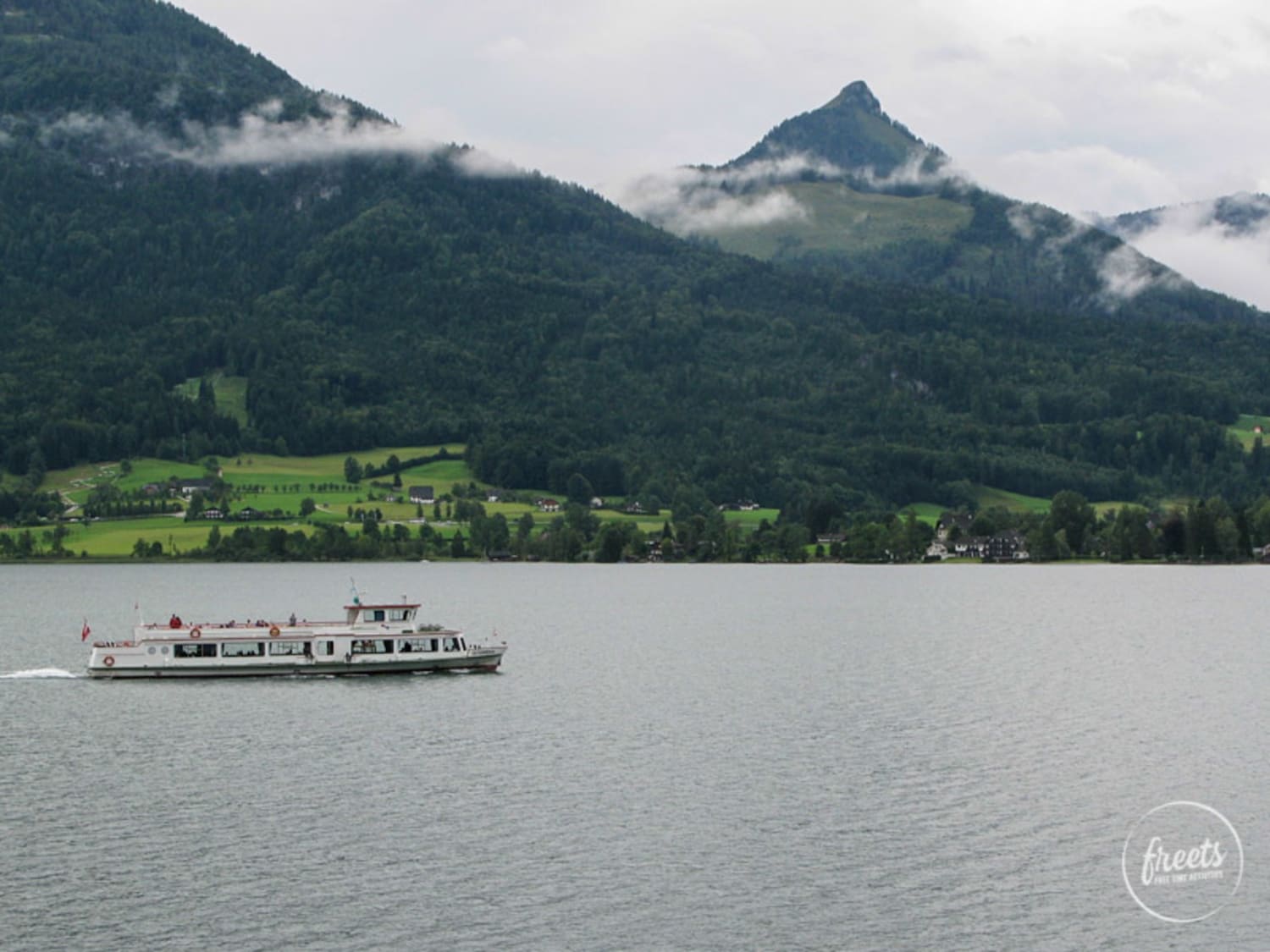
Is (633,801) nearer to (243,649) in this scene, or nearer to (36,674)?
(243,649)

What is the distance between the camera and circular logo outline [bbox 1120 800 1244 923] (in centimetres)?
5050

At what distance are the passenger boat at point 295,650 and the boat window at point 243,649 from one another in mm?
58

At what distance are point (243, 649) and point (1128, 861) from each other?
2757 inches

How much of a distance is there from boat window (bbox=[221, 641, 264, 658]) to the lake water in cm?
381

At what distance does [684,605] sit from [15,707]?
316ft

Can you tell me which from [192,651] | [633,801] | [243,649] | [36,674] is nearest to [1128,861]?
[633,801]

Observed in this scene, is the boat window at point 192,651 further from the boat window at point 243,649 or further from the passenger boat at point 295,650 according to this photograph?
the boat window at point 243,649

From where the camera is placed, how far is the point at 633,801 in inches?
2603

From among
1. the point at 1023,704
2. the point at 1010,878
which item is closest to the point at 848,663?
the point at 1023,704

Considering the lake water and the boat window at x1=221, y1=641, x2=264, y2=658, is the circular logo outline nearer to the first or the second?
the lake water

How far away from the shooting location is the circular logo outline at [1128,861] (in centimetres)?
5050

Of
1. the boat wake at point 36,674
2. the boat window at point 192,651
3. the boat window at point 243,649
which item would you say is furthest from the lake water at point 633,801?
the boat window at point 243,649

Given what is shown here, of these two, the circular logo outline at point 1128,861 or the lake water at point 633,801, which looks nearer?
the lake water at point 633,801

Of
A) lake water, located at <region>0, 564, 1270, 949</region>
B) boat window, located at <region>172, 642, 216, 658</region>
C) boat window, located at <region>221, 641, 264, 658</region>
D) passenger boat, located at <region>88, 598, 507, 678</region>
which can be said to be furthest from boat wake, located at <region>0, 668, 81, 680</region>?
boat window, located at <region>221, 641, 264, 658</region>
